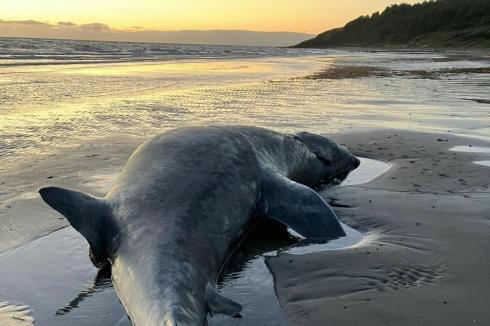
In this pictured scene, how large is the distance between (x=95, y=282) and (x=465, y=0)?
130 meters

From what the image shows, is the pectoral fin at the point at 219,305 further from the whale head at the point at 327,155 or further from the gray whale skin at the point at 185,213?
the whale head at the point at 327,155

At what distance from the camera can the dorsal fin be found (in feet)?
9.68

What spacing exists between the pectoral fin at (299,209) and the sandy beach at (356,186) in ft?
0.93

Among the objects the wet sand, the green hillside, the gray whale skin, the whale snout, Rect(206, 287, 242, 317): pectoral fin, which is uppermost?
the green hillside

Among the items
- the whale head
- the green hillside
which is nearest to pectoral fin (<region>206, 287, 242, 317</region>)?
the whale head

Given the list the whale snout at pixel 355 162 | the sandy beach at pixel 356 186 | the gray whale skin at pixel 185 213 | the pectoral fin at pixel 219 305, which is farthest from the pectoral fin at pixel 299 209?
the whale snout at pixel 355 162

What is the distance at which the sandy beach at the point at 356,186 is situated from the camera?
107 inches

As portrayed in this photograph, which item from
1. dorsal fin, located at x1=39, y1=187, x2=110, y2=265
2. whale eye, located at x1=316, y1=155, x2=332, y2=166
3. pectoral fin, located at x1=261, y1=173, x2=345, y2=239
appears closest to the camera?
dorsal fin, located at x1=39, y1=187, x2=110, y2=265

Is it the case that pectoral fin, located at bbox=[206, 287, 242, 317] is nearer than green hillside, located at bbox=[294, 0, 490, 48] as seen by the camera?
Yes

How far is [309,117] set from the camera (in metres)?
9.39

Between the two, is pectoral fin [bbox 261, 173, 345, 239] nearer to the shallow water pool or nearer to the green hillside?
the shallow water pool

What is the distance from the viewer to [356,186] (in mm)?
5168

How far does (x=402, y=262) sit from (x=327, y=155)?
97.9 inches

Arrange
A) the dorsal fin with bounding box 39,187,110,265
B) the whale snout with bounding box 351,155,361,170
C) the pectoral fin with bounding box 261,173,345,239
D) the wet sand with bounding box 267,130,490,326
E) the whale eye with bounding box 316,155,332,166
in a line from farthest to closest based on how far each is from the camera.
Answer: the whale snout with bounding box 351,155,361,170, the whale eye with bounding box 316,155,332,166, the pectoral fin with bounding box 261,173,345,239, the dorsal fin with bounding box 39,187,110,265, the wet sand with bounding box 267,130,490,326
